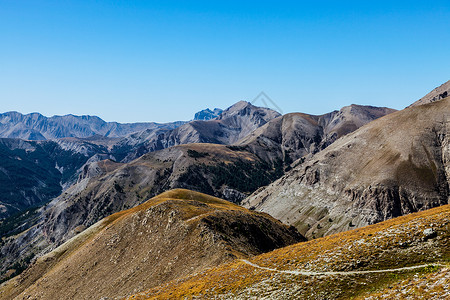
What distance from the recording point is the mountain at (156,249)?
3118 inches

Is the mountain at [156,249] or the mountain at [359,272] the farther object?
the mountain at [156,249]

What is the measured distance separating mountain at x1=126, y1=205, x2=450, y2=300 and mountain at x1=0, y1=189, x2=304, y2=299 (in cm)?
2620

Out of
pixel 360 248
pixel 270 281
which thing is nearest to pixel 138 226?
pixel 270 281

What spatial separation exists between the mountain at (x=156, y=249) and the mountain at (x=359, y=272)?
26.2 metres

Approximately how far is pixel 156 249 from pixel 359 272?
6325 centimetres

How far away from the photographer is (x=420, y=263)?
118ft

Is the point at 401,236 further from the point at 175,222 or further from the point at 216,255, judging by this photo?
the point at 175,222

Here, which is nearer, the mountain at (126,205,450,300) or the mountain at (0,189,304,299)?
the mountain at (126,205,450,300)

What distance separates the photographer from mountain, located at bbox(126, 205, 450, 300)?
32469 mm

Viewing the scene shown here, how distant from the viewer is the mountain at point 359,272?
32469 millimetres

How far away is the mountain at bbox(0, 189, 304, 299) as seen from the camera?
79188 millimetres

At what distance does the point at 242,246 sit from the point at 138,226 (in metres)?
36.4

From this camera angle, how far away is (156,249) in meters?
89.6

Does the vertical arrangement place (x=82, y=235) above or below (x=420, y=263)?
above
